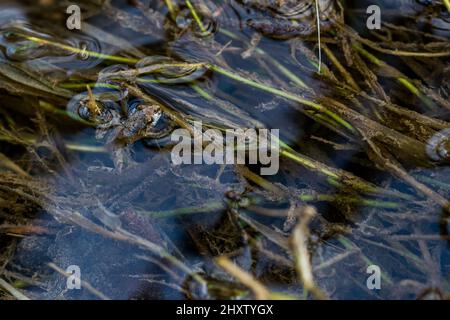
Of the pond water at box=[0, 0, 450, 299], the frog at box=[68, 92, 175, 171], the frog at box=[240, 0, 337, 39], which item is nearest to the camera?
the pond water at box=[0, 0, 450, 299]

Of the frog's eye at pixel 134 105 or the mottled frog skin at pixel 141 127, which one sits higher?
the frog's eye at pixel 134 105

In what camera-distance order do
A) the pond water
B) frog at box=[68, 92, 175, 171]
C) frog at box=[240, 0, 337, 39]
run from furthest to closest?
1. frog at box=[240, 0, 337, 39]
2. frog at box=[68, 92, 175, 171]
3. the pond water

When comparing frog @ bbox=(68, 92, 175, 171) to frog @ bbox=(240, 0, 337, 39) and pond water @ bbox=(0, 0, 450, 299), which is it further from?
frog @ bbox=(240, 0, 337, 39)

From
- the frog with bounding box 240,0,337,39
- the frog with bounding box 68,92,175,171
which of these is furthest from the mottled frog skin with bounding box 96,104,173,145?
the frog with bounding box 240,0,337,39

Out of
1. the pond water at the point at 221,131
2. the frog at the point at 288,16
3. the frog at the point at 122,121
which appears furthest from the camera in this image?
the frog at the point at 288,16

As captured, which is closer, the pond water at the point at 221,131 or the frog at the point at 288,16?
the pond water at the point at 221,131

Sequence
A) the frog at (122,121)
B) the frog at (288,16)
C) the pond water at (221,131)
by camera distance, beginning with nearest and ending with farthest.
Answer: the pond water at (221,131), the frog at (122,121), the frog at (288,16)

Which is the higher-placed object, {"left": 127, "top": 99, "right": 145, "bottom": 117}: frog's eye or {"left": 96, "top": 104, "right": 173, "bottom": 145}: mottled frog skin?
{"left": 127, "top": 99, "right": 145, "bottom": 117}: frog's eye

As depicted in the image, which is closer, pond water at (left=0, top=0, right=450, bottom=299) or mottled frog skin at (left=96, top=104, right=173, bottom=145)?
pond water at (left=0, top=0, right=450, bottom=299)

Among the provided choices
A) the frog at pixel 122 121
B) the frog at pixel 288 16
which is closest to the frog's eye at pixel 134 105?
the frog at pixel 122 121

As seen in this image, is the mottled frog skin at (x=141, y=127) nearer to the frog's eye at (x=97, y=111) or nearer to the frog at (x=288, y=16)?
the frog's eye at (x=97, y=111)
